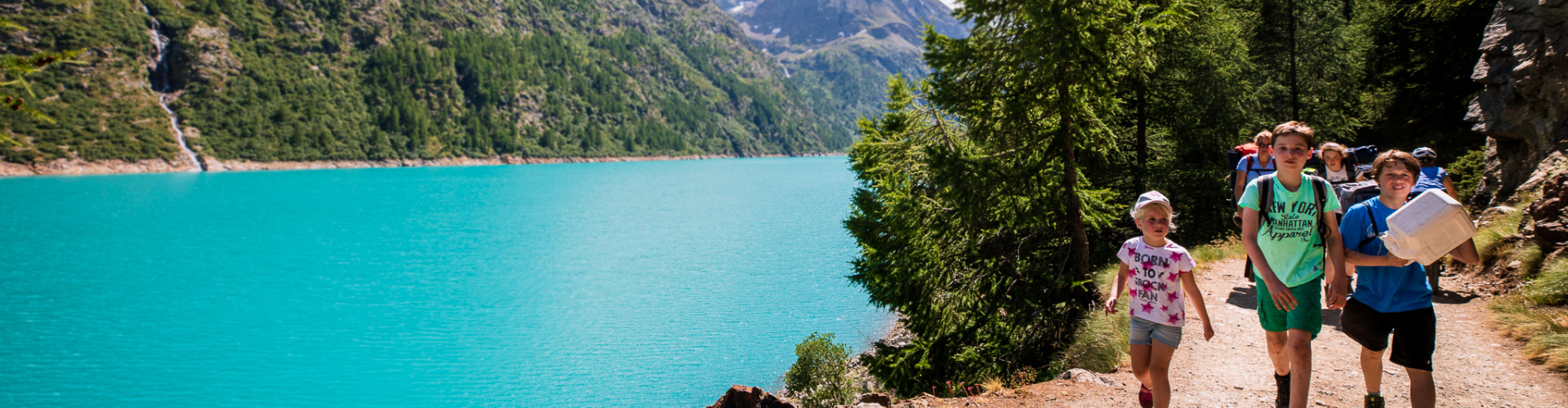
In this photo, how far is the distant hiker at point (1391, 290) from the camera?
4262 mm

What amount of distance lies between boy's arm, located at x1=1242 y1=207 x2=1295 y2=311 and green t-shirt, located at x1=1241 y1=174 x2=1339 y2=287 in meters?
0.06

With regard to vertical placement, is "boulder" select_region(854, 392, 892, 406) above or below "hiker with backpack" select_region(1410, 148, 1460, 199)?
below

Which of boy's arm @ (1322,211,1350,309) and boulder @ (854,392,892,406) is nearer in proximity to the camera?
boy's arm @ (1322,211,1350,309)

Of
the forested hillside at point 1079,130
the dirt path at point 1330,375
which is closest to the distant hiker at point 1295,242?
the dirt path at point 1330,375

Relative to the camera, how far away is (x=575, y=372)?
1941cm

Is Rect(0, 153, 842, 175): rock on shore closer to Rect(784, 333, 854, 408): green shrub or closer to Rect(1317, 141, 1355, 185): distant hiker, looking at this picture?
Rect(784, 333, 854, 408): green shrub


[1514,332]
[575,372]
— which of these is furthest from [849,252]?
[1514,332]

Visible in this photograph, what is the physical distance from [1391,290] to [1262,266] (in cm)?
64

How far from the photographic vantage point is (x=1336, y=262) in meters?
4.40

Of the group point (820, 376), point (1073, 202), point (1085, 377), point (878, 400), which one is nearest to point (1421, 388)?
point (1085, 377)

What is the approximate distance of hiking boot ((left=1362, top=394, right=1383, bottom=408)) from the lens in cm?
468

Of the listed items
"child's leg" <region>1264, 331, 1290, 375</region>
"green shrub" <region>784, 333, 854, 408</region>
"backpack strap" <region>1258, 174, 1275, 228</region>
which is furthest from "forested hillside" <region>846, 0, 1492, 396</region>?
"backpack strap" <region>1258, 174, 1275, 228</region>

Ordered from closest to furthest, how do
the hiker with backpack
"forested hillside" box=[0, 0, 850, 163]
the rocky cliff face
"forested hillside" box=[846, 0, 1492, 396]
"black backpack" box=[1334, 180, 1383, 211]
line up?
"black backpack" box=[1334, 180, 1383, 211] < the hiker with backpack < "forested hillside" box=[846, 0, 1492, 396] < the rocky cliff face < "forested hillside" box=[0, 0, 850, 163]

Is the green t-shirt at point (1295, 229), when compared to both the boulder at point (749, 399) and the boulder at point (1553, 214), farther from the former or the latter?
the boulder at point (749, 399)
